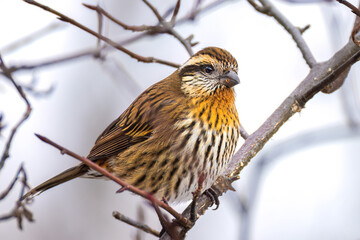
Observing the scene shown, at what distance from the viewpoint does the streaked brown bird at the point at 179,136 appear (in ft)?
15.4

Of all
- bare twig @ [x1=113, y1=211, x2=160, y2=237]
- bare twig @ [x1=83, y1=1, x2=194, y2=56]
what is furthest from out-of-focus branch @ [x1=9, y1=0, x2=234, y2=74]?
bare twig @ [x1=113, y1=211, x2=160, y2=237]

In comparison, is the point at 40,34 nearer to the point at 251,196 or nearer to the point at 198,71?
the point at 198,71

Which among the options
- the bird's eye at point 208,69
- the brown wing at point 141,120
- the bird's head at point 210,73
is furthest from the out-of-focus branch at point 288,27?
the brown wing at point 141,120

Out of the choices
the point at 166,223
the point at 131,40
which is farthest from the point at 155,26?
the point at 166,223

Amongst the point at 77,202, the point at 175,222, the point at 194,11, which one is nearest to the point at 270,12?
the point at 194,11

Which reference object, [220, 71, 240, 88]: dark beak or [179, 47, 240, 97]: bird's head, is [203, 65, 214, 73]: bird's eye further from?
[220, 71, 240, 88]: dark beak

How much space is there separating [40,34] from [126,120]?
125cm

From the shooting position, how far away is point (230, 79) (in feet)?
16.2

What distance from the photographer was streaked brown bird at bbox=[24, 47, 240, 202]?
469 cm

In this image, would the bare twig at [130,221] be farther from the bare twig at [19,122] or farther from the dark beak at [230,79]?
the dark beak at [230,79]

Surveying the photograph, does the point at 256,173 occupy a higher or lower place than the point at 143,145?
lower

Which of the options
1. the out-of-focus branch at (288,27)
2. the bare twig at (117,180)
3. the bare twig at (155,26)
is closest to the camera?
the bare twig at (117,180)

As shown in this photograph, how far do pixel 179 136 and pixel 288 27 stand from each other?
151cm

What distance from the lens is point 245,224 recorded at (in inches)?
153
